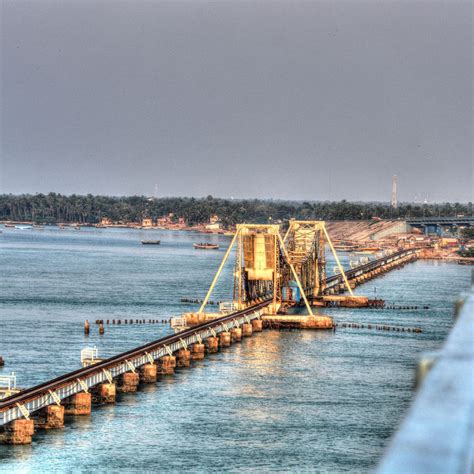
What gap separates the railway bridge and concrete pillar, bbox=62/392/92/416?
0.03 metres

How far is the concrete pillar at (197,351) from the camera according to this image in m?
51.5

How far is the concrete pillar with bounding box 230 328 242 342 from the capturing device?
5938 cm

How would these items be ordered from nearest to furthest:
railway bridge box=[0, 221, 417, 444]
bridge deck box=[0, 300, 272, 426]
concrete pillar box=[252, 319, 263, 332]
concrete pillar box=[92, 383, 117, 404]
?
1. bridge deck box=[0, 300, 272, 426]
2. railway bridge box=[0, 221, 417, 444]
3. concrete pillar box=[92, 383, 117, 404]
4. concrete pillar box=[252, 319, 263, 332]

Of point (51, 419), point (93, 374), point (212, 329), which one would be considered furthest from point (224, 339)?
point (51, 419)

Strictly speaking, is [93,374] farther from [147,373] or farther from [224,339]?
[224,339]

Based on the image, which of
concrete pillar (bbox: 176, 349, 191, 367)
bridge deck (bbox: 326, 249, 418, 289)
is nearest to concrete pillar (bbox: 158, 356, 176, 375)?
concrete pillar (bbox: 176, 349, 191, 367)

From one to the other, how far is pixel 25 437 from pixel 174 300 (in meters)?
58.2

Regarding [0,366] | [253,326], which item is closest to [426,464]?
[0,366]

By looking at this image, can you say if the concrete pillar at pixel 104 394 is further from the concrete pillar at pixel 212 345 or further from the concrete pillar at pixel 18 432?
the concrete pillar at pixel 212 345

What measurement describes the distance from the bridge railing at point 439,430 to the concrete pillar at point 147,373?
41.2 metres

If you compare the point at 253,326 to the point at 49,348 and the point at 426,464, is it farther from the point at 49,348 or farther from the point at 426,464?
the point at 426,464

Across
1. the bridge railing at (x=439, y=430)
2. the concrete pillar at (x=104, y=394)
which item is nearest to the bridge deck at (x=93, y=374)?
the concrete pillar at (x=104, y=394)

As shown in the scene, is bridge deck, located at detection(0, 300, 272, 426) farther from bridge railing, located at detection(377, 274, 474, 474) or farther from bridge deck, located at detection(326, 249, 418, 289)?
bridge deck, located at detection(326, 249, 418, 289)

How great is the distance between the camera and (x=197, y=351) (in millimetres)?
51781
